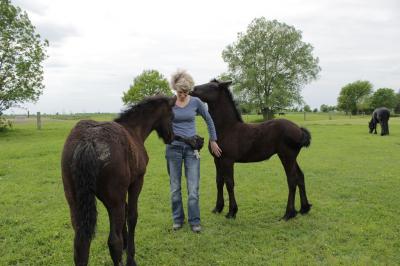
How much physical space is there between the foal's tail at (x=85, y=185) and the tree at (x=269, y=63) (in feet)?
120

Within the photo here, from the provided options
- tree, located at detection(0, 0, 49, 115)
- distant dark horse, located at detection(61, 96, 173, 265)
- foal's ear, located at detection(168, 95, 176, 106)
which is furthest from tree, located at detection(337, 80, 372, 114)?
distant dark horse, located at detection(61, 96, 173, 265)

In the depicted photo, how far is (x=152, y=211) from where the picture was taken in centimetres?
617

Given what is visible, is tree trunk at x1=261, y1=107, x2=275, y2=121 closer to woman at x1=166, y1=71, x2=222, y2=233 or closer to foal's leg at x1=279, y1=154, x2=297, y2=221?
foal's leg at x1=279, y1=154, x2=297, y2=221

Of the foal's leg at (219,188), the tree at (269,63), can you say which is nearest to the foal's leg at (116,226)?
the foal's leg at (219,188)

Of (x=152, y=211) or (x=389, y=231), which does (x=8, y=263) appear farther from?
(x=389, y=231)

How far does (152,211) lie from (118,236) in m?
2.95

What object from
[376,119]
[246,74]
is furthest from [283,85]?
[376,119]

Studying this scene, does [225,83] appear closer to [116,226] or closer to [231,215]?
[231,215]

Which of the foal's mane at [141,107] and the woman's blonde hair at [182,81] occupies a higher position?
the woman's blonde hair at [182,81]

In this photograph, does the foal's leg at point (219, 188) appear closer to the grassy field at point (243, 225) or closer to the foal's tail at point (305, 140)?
the grassy field at point (243, 225)

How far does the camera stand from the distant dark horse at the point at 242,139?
5.71 m

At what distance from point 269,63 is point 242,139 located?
36463 mm

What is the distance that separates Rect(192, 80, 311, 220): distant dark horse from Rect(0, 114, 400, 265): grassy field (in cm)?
68

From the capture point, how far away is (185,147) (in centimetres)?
516
